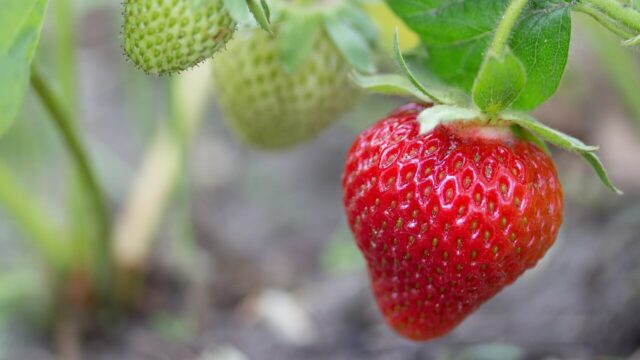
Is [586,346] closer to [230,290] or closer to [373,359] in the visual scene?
[373,359]

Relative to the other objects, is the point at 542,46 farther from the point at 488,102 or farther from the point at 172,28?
the point at 172,28

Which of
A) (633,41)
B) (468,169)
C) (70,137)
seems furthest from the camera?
(70,137)

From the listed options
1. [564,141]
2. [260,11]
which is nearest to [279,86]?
[260,11]

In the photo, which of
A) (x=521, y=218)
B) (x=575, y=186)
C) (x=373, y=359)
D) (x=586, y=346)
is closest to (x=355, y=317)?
(x=373, y=359)

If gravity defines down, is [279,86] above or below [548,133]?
below

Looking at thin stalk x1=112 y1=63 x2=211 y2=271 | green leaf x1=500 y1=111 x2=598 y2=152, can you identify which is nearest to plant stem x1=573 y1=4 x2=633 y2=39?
green leaf x1=500 y1=111 x2=598 y2=152

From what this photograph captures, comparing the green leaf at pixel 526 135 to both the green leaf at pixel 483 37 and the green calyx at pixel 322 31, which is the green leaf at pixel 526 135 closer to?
the green leaf at pixel 483 37
